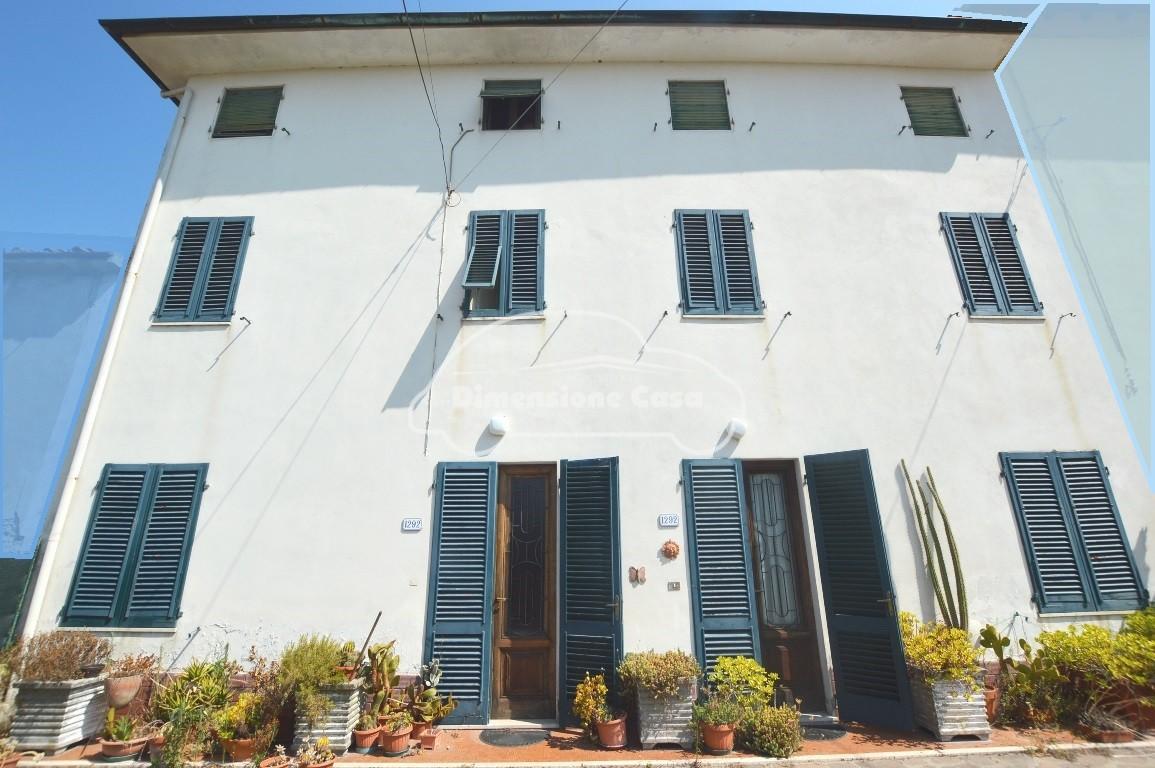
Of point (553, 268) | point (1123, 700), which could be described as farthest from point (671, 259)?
point (1123, 700)

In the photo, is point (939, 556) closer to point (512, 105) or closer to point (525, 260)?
point (525, 260)

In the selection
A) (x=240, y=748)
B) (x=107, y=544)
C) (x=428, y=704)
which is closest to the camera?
(x=240, y=748)

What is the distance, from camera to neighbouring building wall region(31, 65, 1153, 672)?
5750mm

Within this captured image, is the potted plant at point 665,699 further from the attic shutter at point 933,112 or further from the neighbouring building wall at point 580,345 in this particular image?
→ the attic shutter at point 933,112

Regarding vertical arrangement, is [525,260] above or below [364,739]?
above

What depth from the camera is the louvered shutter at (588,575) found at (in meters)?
5.29

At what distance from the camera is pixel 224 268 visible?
6.92 m

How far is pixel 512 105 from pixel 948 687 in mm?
8605

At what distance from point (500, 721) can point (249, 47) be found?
953 cm

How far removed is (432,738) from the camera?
15.7 feet

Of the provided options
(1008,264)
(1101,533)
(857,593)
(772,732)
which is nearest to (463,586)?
(772,732)

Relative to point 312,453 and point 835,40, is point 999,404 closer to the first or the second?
point 835,40

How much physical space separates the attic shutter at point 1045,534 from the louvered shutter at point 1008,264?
1.98 meters

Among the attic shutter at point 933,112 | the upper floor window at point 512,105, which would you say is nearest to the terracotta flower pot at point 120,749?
the upper floor window at point 512,105
